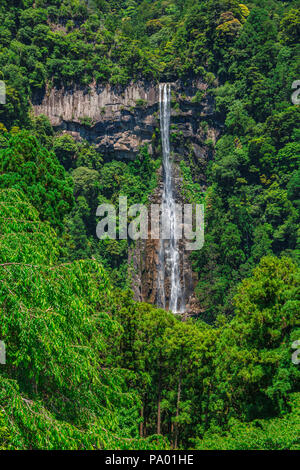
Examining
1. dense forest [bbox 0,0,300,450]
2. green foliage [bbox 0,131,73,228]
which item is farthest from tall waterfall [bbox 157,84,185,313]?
green foliage [bbox 0,131,73,228]

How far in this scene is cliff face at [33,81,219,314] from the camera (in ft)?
136

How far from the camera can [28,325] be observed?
4750 mm

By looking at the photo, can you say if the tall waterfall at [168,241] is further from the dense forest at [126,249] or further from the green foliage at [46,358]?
the green foliage at [46,358]

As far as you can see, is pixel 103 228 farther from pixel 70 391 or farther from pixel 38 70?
pixel 70 391

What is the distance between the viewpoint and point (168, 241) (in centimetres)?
3884

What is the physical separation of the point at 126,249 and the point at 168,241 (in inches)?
138

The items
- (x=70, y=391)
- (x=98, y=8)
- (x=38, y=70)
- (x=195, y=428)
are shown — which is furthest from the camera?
(x=98, y=8)

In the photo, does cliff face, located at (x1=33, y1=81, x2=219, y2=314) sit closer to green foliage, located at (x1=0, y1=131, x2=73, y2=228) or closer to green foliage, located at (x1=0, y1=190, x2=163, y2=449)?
green foliage, located at (x1=0, y1=131, x2=73, y2=228)

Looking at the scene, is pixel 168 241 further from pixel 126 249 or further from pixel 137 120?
pixel 137 120

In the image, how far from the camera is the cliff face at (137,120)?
41.6 m

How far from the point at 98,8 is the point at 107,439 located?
4878 centimetres

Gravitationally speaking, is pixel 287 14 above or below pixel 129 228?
above

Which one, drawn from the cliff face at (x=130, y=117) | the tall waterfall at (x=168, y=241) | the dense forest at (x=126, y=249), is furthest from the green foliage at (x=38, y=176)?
the cliff face at (x=130, y=117)
